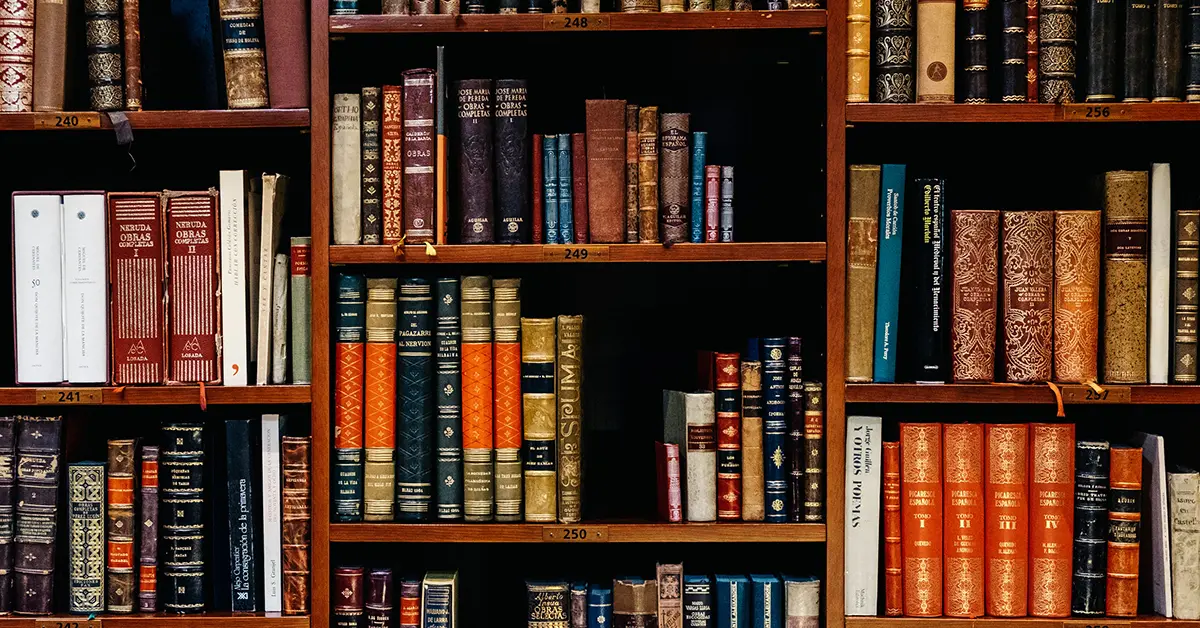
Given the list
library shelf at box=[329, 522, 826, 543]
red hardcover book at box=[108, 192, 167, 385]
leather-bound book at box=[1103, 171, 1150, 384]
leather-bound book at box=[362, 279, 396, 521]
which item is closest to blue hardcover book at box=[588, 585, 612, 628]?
library shelf at box=[329, 522, 826, 543]

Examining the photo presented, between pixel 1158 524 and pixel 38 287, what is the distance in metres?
1.88

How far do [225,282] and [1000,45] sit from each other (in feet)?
4.38

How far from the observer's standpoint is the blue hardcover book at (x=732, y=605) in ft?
5.45

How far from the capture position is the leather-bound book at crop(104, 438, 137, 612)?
5.36ft

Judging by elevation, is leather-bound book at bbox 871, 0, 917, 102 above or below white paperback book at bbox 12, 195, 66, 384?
above

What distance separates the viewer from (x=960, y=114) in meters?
1.61

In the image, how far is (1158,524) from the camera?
1633mm

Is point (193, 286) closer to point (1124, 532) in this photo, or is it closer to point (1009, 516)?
point (1009, 516)

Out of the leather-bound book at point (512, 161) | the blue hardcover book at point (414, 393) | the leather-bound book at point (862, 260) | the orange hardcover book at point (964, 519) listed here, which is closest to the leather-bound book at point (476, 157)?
the leather-bound book at point (512, 161)

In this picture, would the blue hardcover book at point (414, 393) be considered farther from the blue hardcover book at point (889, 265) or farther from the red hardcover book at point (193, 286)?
the blue hardcover book at point (889, 265)

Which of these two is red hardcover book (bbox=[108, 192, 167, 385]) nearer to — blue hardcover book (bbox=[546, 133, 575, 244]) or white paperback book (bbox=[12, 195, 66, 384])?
white paperback book (bbox=[12, 195, 66, 384])

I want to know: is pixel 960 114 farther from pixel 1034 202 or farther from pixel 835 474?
pixel 835 474

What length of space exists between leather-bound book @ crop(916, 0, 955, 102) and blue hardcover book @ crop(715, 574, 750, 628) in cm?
86

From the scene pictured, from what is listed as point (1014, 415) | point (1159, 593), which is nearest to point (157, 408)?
point (1014, 415)
